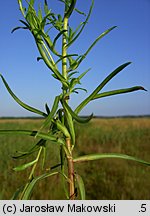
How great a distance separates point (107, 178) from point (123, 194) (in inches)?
24.9

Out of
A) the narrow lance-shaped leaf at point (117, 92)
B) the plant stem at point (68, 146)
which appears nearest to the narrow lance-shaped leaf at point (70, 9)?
the plant stem at point (68, 146)

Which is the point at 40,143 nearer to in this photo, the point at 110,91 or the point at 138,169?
the point at 110,91

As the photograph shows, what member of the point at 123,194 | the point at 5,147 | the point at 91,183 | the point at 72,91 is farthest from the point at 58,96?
the point at 5,147

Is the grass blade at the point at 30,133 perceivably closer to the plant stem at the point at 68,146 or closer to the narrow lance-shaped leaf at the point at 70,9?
the plant stem at the point at 68,146

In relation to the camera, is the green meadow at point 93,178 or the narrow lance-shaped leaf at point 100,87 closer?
the narrow lance-shaped leaf at point 100,87

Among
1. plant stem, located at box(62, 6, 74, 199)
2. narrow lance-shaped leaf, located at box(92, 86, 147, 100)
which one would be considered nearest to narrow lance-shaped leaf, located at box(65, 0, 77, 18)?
plant stem, located at box(62, 6, 74, 199)

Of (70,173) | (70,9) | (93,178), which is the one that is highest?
(70,9)

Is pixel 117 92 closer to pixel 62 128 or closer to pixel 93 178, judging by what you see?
pixel 62 128

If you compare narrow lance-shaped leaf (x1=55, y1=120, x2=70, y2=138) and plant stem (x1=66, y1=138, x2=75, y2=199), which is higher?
narrow lance-shaped leaf (x1=55, y1=120, x2=70, y2=138)

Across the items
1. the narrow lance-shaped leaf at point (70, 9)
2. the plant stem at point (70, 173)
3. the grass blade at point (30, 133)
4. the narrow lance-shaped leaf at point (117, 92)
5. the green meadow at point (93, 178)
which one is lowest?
the green meadow at point (93, 178)

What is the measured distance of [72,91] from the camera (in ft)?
1.17

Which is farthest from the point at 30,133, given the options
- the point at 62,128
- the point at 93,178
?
the point at 93,178

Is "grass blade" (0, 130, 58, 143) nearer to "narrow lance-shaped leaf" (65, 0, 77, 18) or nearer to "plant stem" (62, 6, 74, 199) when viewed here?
"plant stem" (62, 6, 74, 199)

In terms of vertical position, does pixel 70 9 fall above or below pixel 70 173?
above
